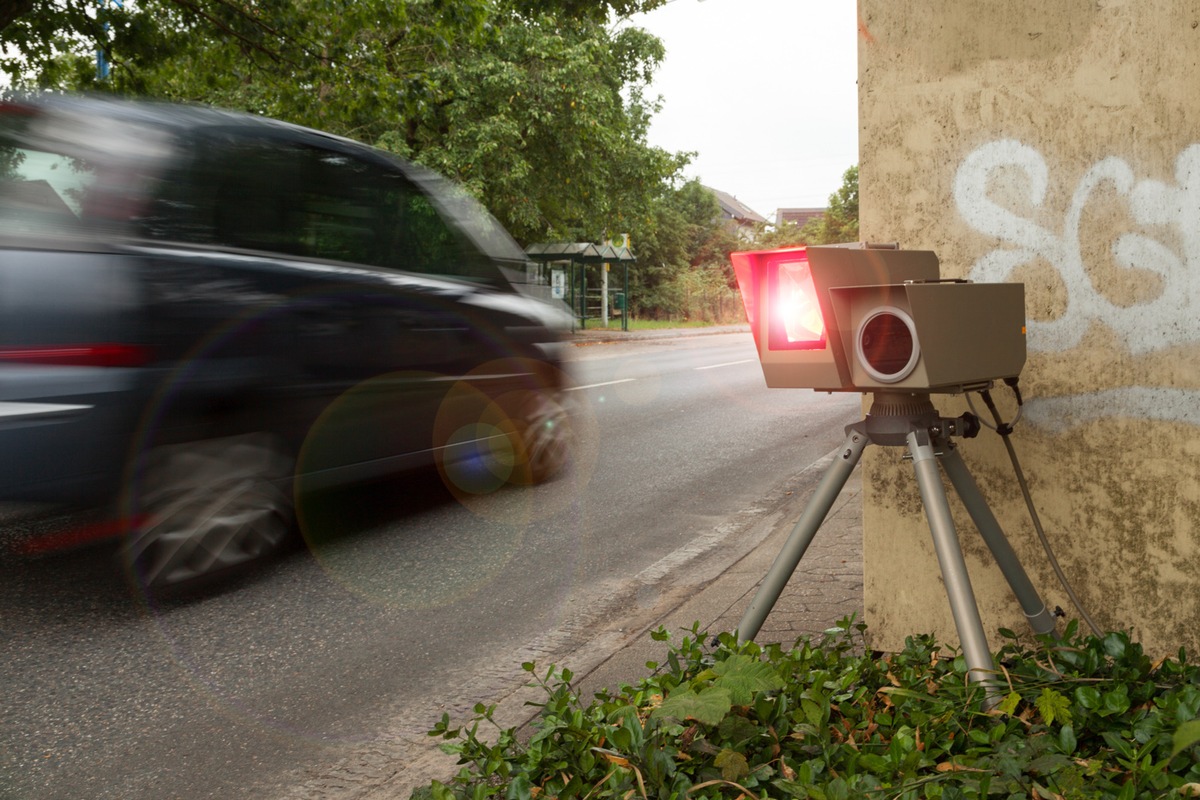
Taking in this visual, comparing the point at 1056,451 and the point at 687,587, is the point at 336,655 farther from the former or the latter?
the point at 1056,451

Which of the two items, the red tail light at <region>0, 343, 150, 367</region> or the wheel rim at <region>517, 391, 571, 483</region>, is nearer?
the red tail light at <region>0, 343, 150, 367</region>

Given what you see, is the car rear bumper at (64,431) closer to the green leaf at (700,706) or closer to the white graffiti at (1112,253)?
the green leaf at (700,706)

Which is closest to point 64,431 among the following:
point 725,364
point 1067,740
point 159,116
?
point 159,116

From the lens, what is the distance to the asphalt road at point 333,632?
3.03m

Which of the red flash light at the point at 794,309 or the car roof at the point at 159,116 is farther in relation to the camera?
the car roof at the point at 159,116

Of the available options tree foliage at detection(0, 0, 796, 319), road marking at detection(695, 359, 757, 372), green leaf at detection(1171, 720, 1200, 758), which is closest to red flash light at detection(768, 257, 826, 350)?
green leaf at detection(1171, 720, 1200, 758)

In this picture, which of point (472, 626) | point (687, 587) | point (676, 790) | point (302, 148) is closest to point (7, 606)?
point (472, 626)

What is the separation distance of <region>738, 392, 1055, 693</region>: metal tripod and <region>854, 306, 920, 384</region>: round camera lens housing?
0.43 ft

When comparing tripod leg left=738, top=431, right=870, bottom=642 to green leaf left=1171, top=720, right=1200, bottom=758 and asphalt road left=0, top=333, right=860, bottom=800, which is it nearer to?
green leaf left=1171, top=720, right=1200, bottom=758

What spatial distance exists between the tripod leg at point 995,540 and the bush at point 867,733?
74 millimetres

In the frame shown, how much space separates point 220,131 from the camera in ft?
15.0

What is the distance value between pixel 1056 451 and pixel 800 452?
5838mm

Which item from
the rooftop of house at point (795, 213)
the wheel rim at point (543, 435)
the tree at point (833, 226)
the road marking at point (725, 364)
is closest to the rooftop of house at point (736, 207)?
the rooftop of house at point (795, 213)

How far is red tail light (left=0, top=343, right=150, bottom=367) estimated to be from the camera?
379 cm
